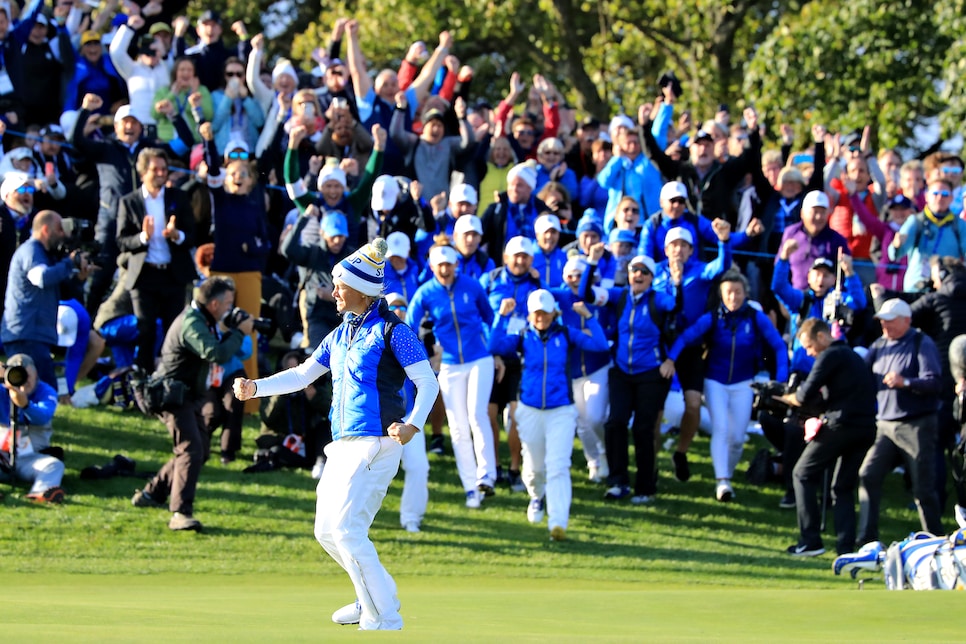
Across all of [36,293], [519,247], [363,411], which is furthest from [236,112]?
[363,411]

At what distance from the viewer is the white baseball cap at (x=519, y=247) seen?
13414 mm

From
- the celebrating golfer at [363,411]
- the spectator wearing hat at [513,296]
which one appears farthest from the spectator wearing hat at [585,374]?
the celebrating golfer at [363,411]

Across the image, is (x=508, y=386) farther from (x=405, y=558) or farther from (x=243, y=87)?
(x=243, y=87)

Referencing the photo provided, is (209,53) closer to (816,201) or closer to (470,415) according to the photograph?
(470,415)

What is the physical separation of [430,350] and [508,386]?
983 millimetres

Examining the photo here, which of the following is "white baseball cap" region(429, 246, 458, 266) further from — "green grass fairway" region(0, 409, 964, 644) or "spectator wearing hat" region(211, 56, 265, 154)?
"spectator wearing hat" region(211, 56, 265, 154)

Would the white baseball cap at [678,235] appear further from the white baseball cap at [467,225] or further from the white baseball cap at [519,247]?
the white baseball cap at [467,225]

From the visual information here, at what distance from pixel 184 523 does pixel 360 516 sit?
4548 mm

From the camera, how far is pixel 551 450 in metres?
12.6

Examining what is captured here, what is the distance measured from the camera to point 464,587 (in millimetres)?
11148

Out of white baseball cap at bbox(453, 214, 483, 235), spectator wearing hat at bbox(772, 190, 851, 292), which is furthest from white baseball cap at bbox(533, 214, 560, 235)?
spectator wearing hat at bbox(772, 190, 851, 292)

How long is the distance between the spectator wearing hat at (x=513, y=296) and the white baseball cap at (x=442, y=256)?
584 mm

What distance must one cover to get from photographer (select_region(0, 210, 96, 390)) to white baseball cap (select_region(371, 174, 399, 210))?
3.00 meters

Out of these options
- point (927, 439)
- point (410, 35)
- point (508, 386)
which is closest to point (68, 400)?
point (508, 386)
